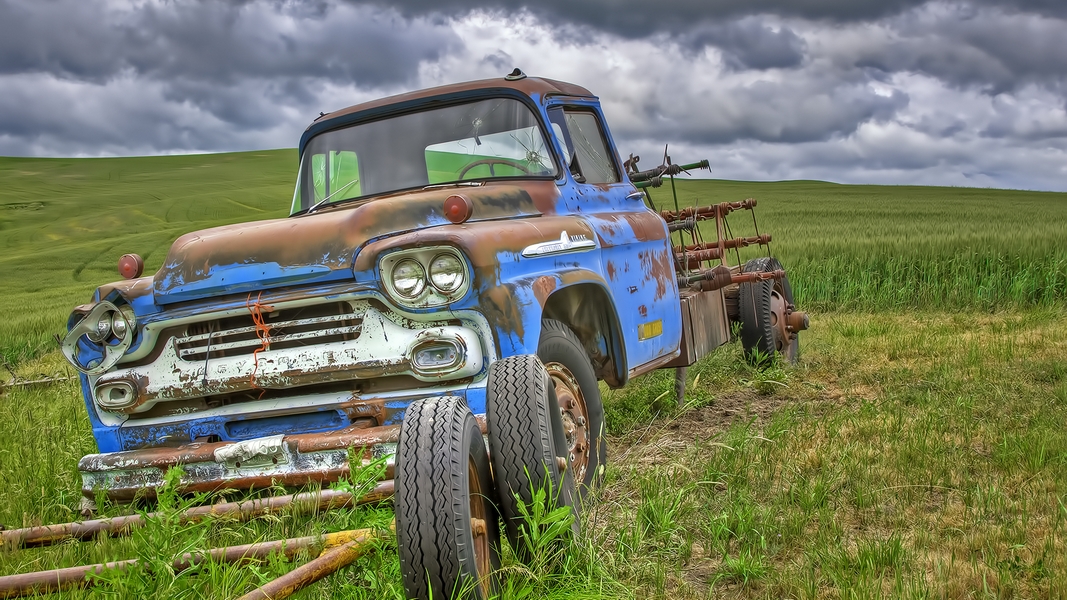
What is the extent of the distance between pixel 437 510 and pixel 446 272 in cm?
123

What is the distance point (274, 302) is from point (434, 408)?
1.22 meters

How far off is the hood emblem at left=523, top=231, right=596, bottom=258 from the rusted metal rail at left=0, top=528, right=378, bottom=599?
1.48 meters

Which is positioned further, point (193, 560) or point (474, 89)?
point (474, 89)

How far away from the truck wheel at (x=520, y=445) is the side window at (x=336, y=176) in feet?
7.66

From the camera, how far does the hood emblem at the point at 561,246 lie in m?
3.59

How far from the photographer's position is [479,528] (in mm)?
2393

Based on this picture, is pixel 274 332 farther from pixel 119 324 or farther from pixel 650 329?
pixel 650 329

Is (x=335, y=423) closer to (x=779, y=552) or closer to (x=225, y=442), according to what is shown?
(x=225, y=442)

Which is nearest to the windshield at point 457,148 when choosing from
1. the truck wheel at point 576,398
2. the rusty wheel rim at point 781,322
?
the truck wheel at point 576,398

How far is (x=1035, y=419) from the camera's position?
15.8ft

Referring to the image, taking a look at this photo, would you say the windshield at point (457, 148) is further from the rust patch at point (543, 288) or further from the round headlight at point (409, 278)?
the round headlight at point (409, 278)

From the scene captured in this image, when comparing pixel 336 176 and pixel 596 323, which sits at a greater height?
pixel 336 176

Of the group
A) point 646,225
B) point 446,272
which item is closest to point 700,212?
point 646,225

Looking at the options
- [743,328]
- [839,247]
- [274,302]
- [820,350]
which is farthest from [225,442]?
[839,247]
